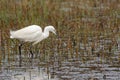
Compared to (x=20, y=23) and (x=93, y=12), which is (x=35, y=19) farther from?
(x=93, y=12)

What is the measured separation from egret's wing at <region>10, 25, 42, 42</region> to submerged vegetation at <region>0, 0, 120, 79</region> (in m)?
0.27

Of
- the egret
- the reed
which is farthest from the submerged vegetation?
the egret

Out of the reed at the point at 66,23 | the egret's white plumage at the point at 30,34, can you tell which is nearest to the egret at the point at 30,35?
the egret's white plumage at the point at 30,34

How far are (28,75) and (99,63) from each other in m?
1.82

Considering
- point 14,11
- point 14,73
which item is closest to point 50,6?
point 14,11

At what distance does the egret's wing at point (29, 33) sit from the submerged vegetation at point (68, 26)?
0.27 m

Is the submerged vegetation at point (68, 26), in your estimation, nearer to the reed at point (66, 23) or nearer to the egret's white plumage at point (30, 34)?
the reed at point (66, 23)

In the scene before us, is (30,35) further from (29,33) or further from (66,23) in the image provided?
(66,23)

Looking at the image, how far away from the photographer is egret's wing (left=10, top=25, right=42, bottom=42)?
1291 cm

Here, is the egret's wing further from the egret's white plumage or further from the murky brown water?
the murky brown water

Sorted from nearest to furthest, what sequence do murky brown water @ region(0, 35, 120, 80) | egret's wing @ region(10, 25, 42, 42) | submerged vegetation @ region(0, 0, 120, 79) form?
murky brown water @ region(0, 35, 120, 80), submerged vegetation @ region(0, 0, 120, 79), egret's wing @ region(10, 25, 42, 42)

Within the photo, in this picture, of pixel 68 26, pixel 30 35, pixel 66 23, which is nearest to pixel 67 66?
pixel 30 35

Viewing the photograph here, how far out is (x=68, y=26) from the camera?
15.3 meters

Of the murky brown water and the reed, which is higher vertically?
the reed
